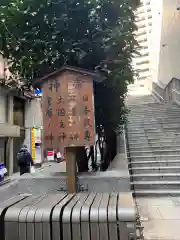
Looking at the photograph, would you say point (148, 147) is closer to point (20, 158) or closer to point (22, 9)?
point (20, 158)

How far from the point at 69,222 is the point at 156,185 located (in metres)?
4.89

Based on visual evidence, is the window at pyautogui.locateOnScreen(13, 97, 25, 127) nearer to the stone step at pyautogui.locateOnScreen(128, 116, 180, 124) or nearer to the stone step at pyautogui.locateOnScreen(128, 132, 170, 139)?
the stone step at pyautogui.locateOnScreen(128, 116, 180, 124)

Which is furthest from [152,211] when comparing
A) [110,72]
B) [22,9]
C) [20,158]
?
[20,158]

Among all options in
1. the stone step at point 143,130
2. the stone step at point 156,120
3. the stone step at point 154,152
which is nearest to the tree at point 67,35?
the stone step at point 154,152

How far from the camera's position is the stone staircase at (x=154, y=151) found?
22.7 feet

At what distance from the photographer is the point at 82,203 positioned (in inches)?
108

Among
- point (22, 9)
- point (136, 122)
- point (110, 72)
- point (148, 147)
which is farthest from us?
point (136, 122)

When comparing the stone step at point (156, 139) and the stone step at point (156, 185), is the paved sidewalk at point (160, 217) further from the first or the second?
the stone step at point (156, 139)

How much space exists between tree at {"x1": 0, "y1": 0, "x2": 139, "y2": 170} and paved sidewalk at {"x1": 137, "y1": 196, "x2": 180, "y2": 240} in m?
2.67

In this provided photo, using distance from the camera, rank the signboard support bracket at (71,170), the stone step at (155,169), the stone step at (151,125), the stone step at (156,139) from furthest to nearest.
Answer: the stone step at (151,125) → the stone step at (156,139) → the stone step at (155,169) → the signboard support bracket at (71,170)

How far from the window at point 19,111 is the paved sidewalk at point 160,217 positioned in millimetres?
10600

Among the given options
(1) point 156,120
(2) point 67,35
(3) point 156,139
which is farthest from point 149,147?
(2) point 67,35

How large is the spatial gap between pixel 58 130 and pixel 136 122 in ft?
27.5

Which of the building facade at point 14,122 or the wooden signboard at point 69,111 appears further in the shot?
the building facade at point 14,122
